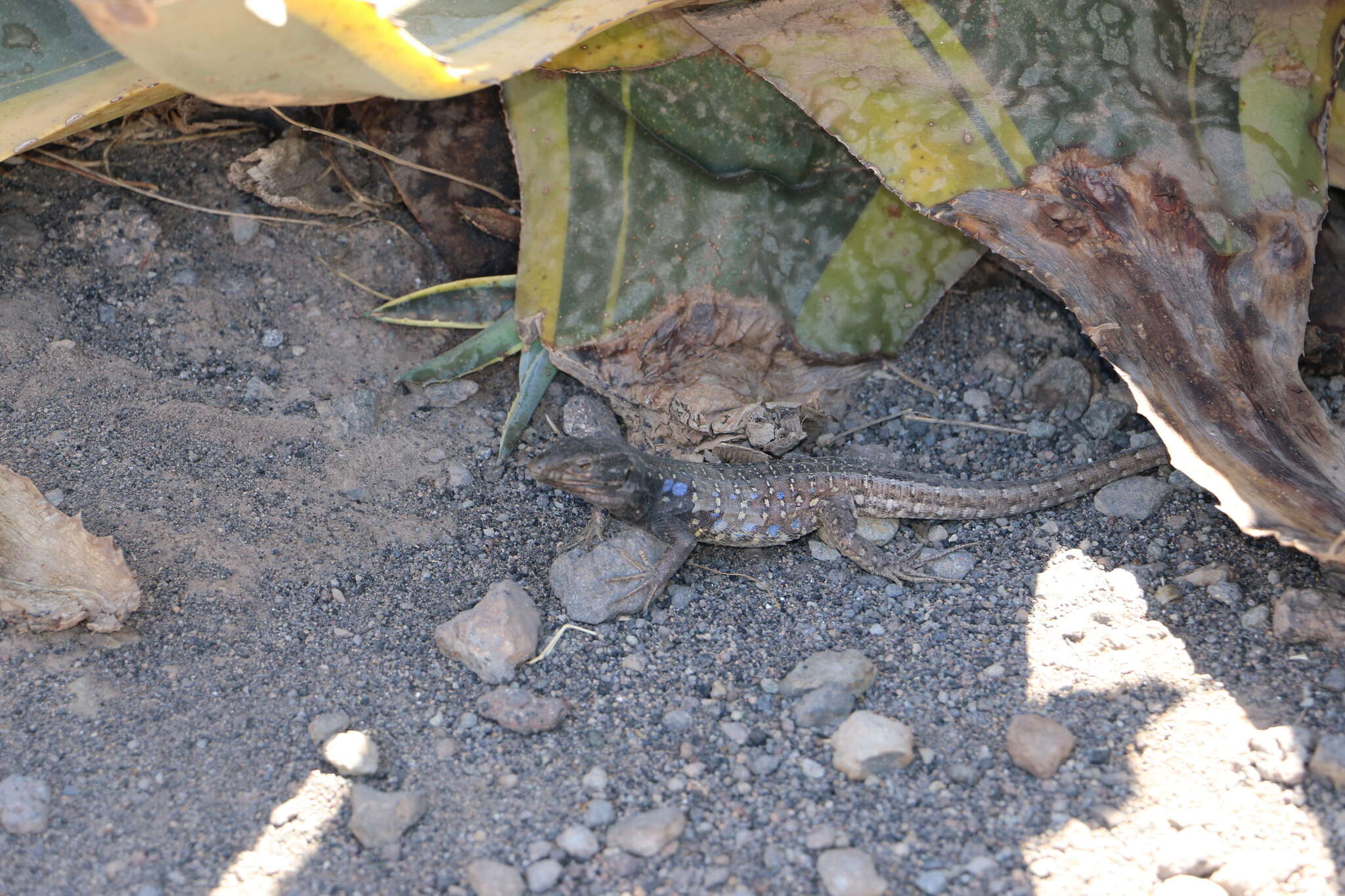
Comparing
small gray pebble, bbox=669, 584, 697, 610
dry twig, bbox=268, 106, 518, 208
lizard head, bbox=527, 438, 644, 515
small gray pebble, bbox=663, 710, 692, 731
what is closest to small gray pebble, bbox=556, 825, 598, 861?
small gray pebble, bbox=663, 710, 692, 731

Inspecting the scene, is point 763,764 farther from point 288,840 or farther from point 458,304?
point 458,304

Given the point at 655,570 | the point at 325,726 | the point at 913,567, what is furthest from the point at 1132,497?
the point at 325,726

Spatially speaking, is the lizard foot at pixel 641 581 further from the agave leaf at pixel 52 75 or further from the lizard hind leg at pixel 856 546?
the agave leaf at pixel 52 75

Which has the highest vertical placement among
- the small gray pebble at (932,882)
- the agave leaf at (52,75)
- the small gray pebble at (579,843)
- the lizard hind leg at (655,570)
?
the agave leaf at (52,75)

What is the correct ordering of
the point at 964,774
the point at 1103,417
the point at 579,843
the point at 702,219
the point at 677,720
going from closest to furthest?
the point at 579,843, the point at 964,774, the point at 677,720, the point at 702,219, the point at 1103,417

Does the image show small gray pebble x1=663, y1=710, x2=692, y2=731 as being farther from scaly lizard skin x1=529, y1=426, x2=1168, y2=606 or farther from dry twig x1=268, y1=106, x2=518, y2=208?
dry twig x1=268, y1=106, x2=518, y2=208

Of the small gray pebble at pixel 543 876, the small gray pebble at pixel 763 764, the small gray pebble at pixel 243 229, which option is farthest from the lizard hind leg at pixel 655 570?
the small gray pebble at pixel 243 229

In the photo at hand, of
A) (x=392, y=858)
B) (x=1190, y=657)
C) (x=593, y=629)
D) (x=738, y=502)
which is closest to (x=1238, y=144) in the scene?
(x=1190, y=657)
